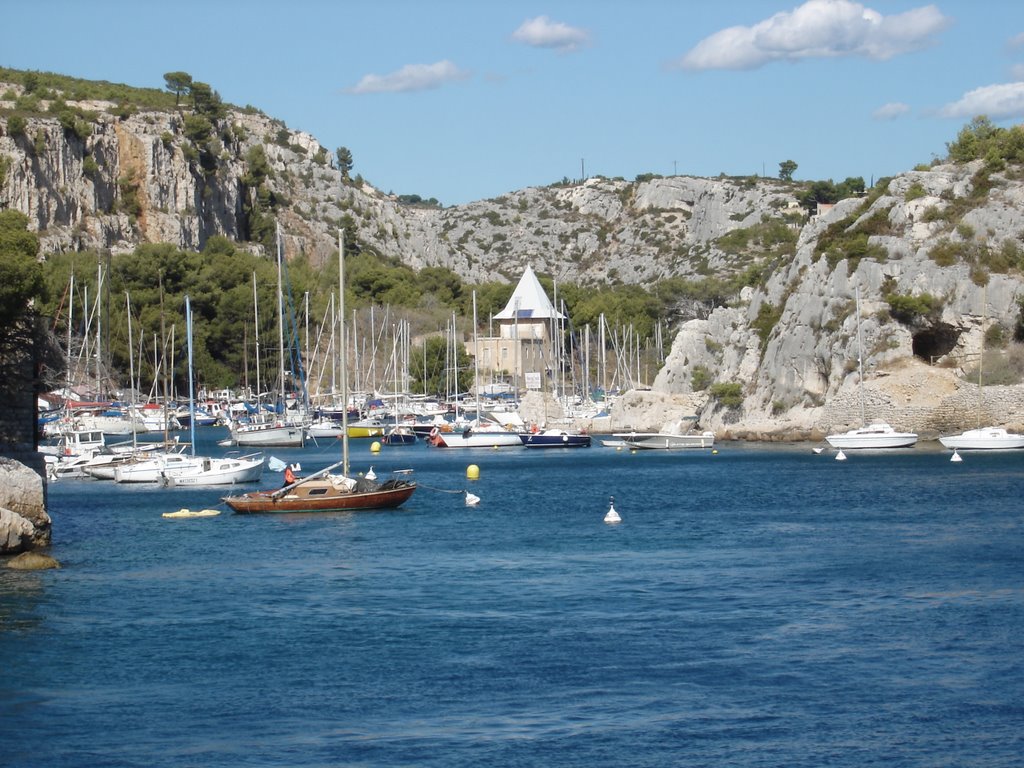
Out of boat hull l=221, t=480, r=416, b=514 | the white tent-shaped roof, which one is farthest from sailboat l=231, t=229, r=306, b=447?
the white tent-shaped roof

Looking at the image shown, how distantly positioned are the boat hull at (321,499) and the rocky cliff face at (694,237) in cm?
2995

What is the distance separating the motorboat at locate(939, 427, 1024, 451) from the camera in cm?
5491

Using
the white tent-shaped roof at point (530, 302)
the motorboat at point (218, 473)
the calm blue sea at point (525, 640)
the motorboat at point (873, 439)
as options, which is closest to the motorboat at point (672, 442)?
the motorboat at point (873, 439)

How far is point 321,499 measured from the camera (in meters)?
35.5

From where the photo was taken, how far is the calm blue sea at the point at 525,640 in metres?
14.6

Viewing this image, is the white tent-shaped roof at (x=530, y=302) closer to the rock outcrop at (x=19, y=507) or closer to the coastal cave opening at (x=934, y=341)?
the coastal cave opening at (x=934, y=341)

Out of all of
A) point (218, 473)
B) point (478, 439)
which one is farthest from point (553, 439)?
point (218, 473)

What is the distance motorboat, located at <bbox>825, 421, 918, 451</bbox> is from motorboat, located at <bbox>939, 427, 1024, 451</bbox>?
216cm

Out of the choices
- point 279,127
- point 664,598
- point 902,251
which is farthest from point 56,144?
point 664,598

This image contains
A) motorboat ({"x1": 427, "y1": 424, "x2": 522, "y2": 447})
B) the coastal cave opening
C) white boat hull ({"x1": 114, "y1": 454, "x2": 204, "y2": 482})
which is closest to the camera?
white boat hull ({"x1": 114, "y1": 454, "x2": 204, "y2": 482})

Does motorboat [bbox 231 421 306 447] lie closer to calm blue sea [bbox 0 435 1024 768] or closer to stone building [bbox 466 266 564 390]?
stone building [bbox 466 266 564 390]

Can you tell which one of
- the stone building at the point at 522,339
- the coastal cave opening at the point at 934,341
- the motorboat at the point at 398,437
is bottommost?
the motorboat at the point at 398,437

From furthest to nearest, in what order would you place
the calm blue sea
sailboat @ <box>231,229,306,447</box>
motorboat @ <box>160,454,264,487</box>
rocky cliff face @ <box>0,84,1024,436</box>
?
sailboat @ <box>231,229,306,447</box> < rocky cliff face @ <box>0,84,1024,436</box> < motorboat @ <box>160,454,264,487</box> < the calm blue sea

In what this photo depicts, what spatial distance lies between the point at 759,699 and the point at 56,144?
299ft
